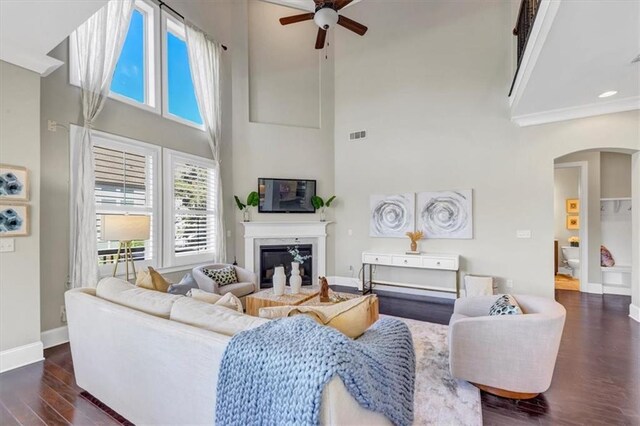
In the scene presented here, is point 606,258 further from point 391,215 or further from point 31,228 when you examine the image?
point 31,228

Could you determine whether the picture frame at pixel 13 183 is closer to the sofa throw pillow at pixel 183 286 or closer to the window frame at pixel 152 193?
the window frame at pixel 152 193

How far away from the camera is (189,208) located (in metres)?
4.83

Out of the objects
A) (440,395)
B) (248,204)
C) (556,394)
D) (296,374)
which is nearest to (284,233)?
(248,204)

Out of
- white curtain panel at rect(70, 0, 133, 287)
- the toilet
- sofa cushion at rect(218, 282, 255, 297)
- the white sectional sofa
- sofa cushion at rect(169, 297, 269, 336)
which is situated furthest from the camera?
the toilet

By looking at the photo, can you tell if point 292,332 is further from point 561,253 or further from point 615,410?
point 561,253

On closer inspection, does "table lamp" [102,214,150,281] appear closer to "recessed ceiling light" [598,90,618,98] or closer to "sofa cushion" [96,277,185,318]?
"sofa cushion" [96,277,185,318]

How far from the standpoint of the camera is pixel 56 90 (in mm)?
3240

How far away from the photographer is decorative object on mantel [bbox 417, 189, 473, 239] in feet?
16.5

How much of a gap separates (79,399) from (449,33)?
696 cm

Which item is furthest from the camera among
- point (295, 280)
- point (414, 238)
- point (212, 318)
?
point (414, 238)

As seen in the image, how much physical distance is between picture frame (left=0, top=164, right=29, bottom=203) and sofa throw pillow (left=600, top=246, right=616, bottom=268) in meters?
8.34

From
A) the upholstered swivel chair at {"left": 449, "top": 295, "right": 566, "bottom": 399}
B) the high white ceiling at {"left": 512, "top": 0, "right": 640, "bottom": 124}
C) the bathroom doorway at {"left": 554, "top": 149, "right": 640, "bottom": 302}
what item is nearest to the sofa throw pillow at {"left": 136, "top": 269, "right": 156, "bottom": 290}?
the upholstered swivel chair at {"left": 449, "top": 295, "right": 566, "bottom": 399}

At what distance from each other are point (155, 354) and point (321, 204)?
4577 millimetres

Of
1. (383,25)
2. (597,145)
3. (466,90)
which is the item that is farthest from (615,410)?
(383,25)
